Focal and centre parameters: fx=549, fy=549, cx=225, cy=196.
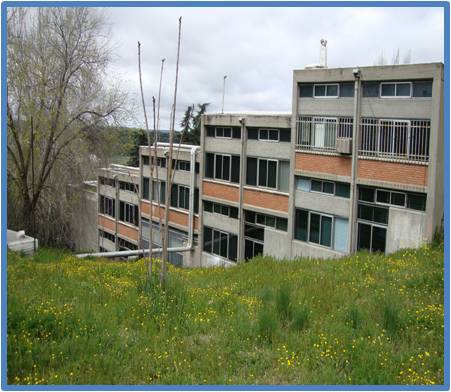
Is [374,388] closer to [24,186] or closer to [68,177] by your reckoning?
[24,186]

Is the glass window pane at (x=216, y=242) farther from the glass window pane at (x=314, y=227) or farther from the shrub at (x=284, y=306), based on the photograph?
the shrub at (x=284, y=306)

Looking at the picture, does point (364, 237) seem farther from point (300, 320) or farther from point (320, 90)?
point (300, 320)

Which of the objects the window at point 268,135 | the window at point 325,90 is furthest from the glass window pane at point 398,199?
the window at point 268,135

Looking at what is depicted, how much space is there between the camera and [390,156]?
52.0ft

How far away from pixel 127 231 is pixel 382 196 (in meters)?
15.1

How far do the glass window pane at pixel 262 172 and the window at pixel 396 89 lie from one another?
574 centimetres

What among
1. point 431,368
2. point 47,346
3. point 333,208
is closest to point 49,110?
point 333,208

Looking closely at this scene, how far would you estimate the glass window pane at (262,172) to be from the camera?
2058 centimetres

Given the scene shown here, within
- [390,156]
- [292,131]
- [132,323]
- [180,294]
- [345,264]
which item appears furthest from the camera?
[292,131]

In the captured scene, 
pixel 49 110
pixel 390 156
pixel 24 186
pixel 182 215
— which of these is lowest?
pixel 182 215

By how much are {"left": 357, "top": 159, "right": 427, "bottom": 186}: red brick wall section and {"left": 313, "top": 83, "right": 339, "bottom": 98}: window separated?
8.27ft

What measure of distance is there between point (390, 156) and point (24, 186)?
38.7 ft

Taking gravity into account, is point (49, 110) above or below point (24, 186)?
above

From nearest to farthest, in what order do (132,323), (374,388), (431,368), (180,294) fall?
1. (374,388)
2. (431,368)
3. (132,323)
4. (180,294)
